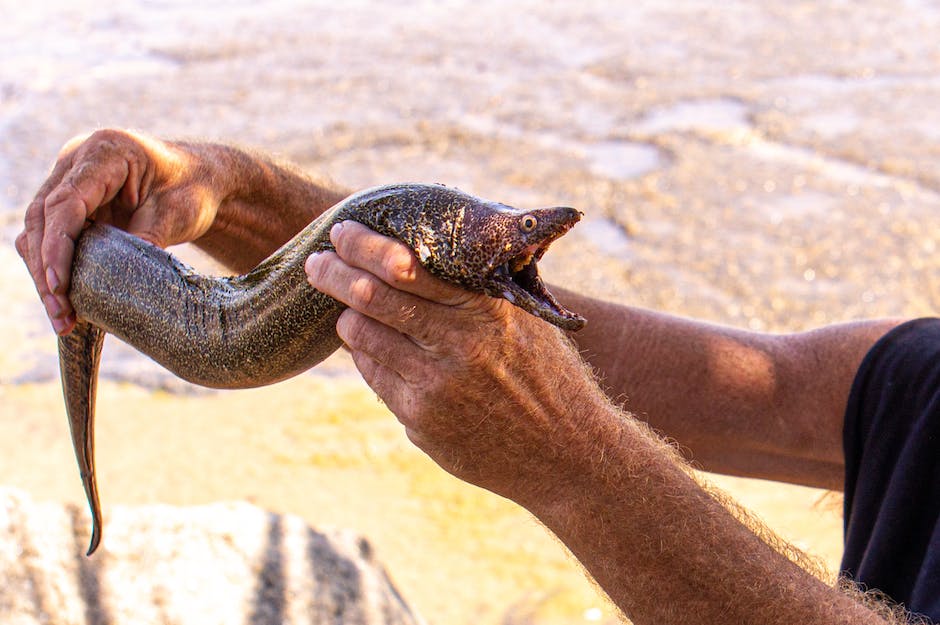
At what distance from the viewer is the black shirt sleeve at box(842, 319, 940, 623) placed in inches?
100

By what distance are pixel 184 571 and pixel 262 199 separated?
116 cm

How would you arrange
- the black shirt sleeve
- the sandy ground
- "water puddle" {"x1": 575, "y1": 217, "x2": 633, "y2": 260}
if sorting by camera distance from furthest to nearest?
"water puddle" {"x1": 575, "y1": 217, "x2": 633, "y2": 260} → the sandy ground → the black shirt sleeve

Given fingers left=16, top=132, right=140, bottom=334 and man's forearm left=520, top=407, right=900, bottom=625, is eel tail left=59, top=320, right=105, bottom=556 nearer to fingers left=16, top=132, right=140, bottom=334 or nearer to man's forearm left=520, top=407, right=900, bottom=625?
fingers left=16, top=132, right=140, bottom=334

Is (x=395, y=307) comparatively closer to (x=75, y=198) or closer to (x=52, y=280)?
(x=75, y=198)

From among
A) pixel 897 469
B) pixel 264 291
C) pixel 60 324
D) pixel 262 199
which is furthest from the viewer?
pixel 262 199

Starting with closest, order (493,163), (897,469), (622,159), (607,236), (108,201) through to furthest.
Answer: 1. (897,469)
2. (108,201)
3. (607,236)
4. (493,163)
5. (622,159)

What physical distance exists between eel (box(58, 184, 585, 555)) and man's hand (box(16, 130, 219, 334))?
0.24ft

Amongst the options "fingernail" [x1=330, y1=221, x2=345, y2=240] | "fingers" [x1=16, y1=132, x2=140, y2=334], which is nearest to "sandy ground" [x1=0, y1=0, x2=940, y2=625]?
"fingers" [x1=16, y1=132, x2=140, y2=334]

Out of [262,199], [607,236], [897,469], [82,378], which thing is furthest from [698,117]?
[82,378]

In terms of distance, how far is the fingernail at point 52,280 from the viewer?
9.07 ft

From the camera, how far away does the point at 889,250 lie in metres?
6.77

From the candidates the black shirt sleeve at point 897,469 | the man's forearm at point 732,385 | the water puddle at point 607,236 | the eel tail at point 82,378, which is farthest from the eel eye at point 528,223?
the water puddle at point 607,236

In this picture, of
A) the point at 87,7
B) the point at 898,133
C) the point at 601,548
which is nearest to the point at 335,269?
the point at 601,548

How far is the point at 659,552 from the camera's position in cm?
210
